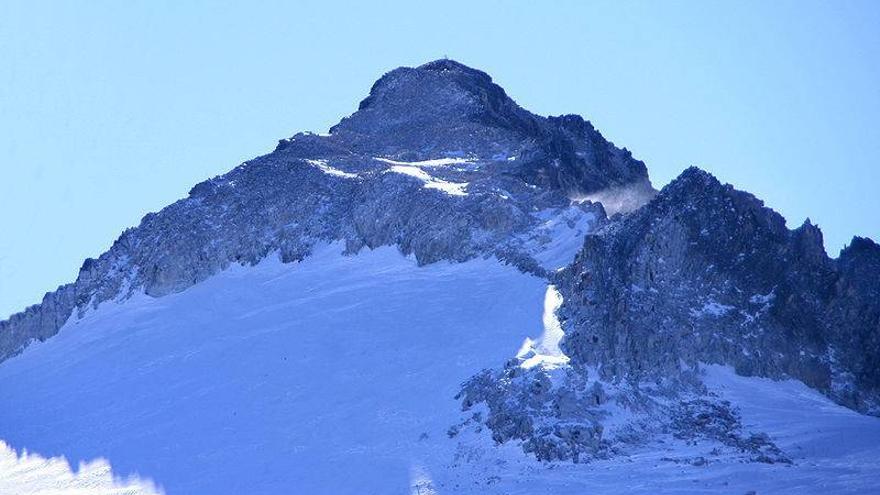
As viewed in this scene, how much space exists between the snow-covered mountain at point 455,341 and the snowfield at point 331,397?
17 centimetres

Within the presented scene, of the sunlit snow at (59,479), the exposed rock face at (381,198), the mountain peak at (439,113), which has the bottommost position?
the sunlit snow at (59,479)

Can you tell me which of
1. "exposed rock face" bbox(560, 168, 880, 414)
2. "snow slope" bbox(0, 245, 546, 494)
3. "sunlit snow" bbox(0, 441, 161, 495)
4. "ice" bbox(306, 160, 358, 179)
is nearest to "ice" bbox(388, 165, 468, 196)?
"ice" bbox(306, 160, 358, 179)

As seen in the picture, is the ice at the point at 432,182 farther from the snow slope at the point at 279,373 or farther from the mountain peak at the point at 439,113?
the mountain peak at the point at 439,113

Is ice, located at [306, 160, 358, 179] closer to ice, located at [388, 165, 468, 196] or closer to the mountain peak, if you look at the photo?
ice, located at [388, 165, 468, 196]

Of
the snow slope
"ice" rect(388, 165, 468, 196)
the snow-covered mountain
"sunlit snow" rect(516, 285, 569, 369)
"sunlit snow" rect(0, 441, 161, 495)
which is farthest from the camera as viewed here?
"ice" rect(388, 165, 468, 196)

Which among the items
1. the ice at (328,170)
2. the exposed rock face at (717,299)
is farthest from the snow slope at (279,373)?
the ice at (328,170)

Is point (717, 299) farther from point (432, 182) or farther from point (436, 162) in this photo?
point (436, 162)

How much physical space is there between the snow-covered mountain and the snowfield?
174 mm

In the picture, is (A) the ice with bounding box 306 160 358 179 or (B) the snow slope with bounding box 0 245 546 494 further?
(A) the ice with bounding box 306 160 358 179

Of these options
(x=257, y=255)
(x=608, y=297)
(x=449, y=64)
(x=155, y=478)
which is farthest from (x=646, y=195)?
(x=155, y=478)

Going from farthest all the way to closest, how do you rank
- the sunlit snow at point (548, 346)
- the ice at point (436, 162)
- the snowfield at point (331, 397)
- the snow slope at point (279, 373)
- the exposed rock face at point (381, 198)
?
1. the ice at point (436, 162)
2. the exposed rock face at point (381, 198)
3. the sunlit snow at point (548, 346)
4. the snow slope at point (279, 373)
5. the snowfield at point (331, 397)

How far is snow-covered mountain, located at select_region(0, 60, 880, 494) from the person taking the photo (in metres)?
60.2

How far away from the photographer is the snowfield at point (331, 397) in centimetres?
5841

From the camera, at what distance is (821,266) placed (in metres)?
72.2
